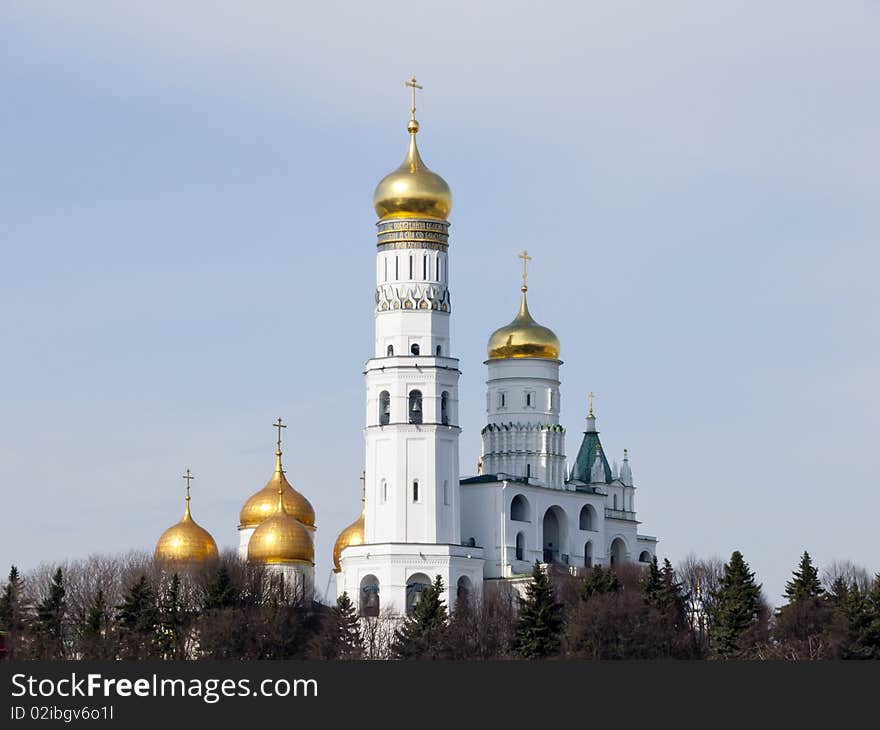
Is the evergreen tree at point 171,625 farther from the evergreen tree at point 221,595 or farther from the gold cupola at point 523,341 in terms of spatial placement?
the gold cupola at point 523,341

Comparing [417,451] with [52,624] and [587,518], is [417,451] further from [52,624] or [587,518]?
[52,624]

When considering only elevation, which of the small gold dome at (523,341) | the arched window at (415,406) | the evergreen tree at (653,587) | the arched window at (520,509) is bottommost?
the evergreen tree at (653,587)

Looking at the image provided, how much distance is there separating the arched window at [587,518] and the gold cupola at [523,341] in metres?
5.05

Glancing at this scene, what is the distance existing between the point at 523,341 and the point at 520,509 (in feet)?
19.9

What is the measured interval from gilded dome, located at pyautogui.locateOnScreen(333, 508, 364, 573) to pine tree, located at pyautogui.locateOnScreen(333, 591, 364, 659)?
332 inches

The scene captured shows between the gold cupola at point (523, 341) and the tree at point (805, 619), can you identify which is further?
the gold cupola at point (523, 341)

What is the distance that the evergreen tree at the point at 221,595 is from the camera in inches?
2685

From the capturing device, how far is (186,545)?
8175 cm

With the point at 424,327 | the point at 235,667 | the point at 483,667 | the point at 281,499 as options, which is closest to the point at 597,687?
the point at 483,667

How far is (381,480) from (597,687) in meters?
30.1

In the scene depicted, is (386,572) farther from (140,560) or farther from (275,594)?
(140,560)

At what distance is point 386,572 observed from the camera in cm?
7456

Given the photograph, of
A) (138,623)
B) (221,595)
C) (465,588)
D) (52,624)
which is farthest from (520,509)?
(138,623)

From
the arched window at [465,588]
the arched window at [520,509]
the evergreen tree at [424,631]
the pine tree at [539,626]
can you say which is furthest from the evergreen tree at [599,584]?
the arched window at [520,509]
